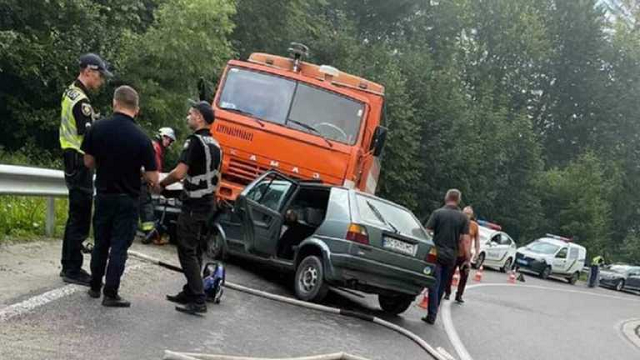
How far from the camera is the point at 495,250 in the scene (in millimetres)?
30094

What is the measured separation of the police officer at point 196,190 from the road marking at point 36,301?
0.96 m

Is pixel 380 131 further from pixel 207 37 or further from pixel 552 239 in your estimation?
pixel 552 239

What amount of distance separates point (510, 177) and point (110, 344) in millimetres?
43503

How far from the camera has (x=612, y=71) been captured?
199 feet

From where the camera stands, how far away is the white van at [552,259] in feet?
110

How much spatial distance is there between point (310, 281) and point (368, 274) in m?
0.77

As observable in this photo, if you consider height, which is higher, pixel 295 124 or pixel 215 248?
pixel 295 124

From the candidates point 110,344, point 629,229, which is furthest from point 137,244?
point 629,229

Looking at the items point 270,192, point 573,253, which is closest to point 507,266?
point 573,253

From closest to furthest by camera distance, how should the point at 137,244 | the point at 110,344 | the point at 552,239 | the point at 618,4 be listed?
the point at 110,344
the point at 137,244
the point at 552,239
the point at 618,4

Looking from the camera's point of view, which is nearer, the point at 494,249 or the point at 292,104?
the point at 292,104

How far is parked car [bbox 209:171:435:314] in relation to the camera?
367 inches

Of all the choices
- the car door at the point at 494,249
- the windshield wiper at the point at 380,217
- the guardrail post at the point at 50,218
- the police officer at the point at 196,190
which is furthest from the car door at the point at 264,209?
the car door at the point at 494,249

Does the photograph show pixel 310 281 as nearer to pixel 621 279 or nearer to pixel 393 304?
pixel 393 304
